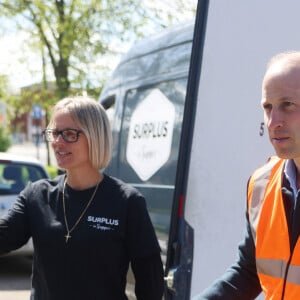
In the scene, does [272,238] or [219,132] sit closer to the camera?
[272,238]

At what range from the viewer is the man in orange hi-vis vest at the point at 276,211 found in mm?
1727

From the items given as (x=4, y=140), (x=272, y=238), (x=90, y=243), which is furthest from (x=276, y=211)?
(x=4, y=140)

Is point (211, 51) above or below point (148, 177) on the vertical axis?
above

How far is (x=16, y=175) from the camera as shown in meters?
8.41

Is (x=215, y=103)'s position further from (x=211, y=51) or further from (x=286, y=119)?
(x=286, y=119)

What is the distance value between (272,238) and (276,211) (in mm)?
74

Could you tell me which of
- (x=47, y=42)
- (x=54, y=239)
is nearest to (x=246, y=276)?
(x=54, y=239)

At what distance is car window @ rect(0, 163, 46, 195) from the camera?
8.26 meters

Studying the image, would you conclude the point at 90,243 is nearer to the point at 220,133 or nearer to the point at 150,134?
the point at 220,133

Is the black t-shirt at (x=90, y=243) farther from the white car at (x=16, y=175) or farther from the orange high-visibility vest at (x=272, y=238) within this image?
the white car at (x=16, y=175)

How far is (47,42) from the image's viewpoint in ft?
44.9

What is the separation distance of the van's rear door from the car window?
203 inches

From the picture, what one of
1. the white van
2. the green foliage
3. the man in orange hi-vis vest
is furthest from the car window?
the green foliage

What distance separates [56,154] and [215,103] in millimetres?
920
